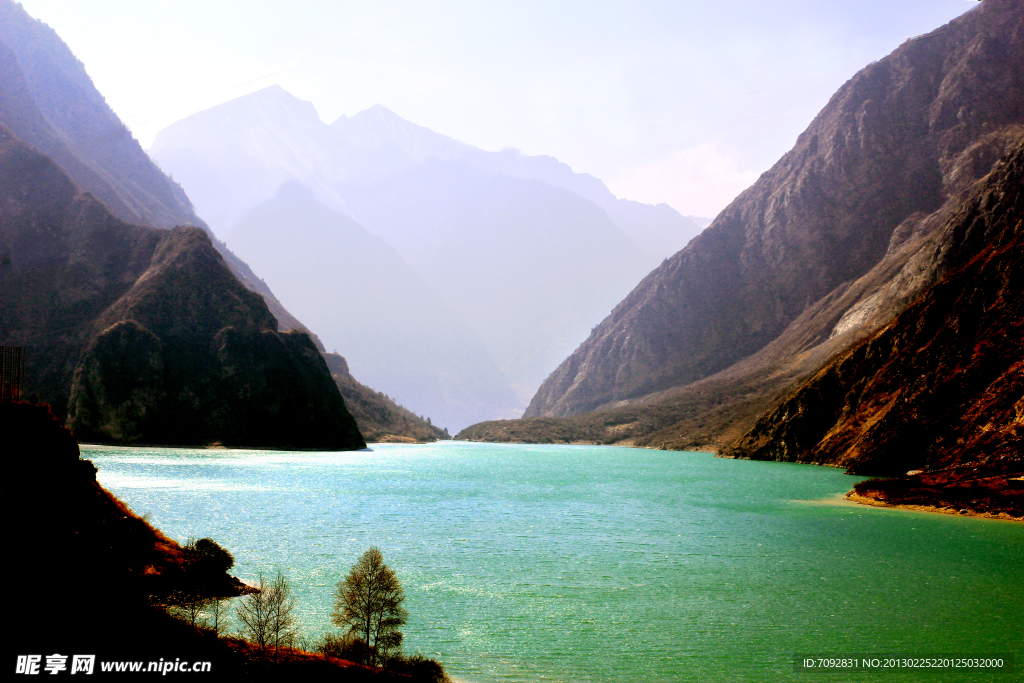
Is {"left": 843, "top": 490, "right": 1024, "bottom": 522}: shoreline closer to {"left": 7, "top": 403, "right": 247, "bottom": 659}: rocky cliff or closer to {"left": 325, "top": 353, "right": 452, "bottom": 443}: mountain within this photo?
{"left": 7, "top": 403, "right": 247, "bottom": 659}: rocky cliff

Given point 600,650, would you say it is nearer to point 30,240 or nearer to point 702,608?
point 702,608

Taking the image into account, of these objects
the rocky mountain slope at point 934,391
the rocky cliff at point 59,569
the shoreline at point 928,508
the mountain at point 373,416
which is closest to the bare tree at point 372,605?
the rocky cliff at point 59,569

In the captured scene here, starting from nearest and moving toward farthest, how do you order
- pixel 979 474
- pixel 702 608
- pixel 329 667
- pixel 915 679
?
pixel 329 667
pixel 915 679
pixel 702 608
pixel 979 474

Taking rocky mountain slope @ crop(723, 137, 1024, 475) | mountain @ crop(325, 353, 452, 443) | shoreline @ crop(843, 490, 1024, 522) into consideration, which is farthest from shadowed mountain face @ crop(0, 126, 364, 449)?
shoreline @ crop(843, 490, 1024, 522)

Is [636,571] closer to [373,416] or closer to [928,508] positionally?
[928,508]

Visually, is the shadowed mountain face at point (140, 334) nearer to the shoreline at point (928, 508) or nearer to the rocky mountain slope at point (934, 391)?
the rocky mountain slope at point (934, 391)

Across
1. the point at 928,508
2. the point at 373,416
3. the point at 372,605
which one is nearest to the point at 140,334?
the point at 373,416

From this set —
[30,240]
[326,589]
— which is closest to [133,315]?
[30,240]
